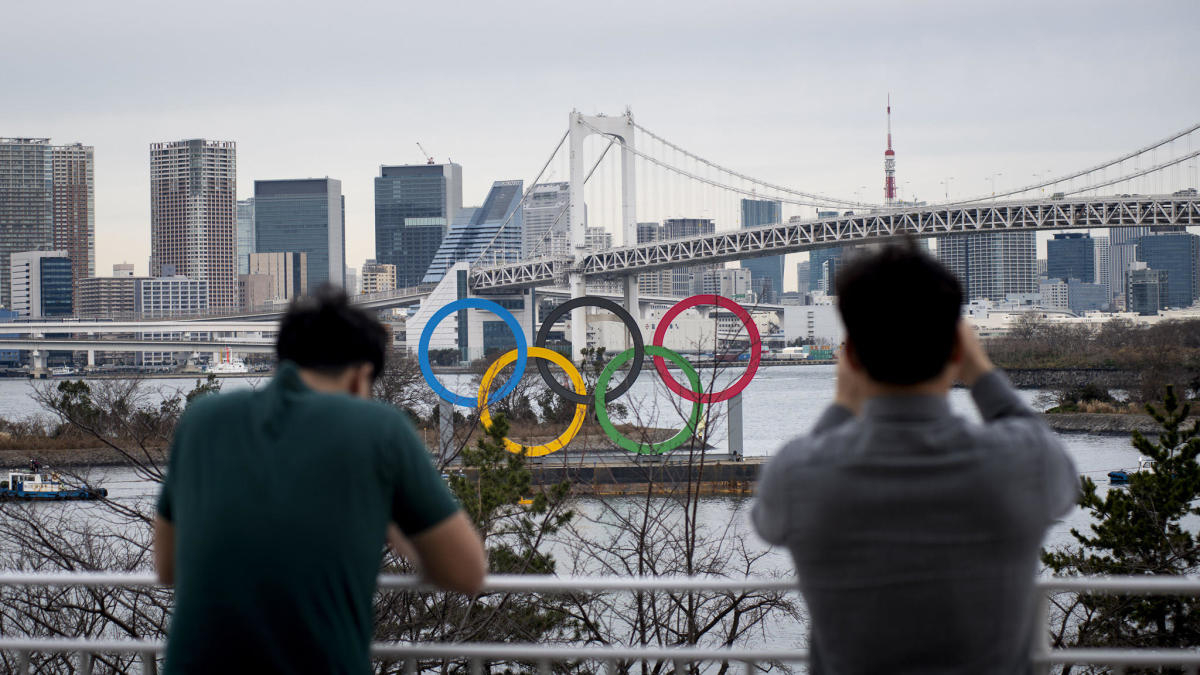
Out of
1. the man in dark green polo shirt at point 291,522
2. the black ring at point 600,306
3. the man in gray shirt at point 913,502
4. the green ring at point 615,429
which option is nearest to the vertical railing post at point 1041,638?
the man in gray shirt at point 913,502

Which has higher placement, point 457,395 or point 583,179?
point 583,179

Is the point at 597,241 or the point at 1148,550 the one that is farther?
the point at 597,241

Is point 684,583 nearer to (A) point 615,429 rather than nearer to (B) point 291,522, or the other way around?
(B) point 291,522

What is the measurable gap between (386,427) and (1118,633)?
8645 millimetres

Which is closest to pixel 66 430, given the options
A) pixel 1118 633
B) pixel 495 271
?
pixel 495 271

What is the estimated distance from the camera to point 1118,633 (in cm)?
863

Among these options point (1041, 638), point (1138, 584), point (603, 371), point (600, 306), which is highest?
point (600, 306)

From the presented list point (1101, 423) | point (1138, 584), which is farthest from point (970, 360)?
point (1101, 423)

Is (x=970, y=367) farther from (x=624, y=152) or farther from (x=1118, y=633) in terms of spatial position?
(x=624, y=152)

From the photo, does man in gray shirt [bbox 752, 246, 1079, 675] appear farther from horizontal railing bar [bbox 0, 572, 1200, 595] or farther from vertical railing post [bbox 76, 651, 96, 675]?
vertical railing post [bbox 76, 651, 96, 675]

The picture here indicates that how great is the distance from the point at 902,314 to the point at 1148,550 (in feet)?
29.5

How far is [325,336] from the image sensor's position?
1.53 metres

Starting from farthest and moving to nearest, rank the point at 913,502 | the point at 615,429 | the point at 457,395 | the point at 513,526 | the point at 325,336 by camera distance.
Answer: the point at 457,395
the point at 615,429
the point at 513,526
the point at 325,336
the point at 913,502

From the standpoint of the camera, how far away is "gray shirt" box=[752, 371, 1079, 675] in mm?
1298
